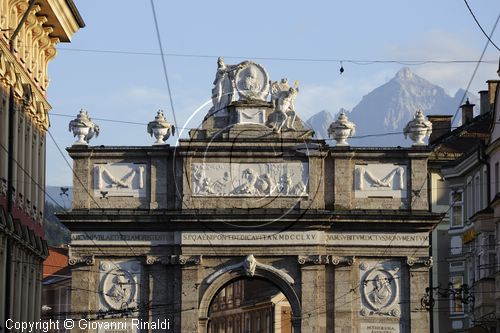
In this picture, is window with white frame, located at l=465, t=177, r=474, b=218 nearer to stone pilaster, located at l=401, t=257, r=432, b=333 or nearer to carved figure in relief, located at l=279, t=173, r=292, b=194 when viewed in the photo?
stone pilaster, located at l=401, t=257, r=432, b=333

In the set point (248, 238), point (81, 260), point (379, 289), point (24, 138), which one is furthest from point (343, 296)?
point (24, 138)

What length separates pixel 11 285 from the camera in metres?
54.6

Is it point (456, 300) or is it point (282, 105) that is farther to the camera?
point (456, 300)

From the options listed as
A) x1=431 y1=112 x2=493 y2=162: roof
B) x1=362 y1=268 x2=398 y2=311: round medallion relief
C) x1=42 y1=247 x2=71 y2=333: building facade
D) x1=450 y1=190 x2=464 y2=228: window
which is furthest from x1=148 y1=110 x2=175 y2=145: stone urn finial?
x1=42 y1=247 x2=71 y2=333: building facade

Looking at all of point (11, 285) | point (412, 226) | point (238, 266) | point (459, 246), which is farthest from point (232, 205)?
point (11, 285)

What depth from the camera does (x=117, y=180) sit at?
242ft

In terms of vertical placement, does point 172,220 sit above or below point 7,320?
above

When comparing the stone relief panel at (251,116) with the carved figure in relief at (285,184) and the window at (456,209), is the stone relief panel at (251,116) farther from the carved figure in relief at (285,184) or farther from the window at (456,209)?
the window at (456,209)

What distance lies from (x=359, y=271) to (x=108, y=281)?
→ 9979 mm

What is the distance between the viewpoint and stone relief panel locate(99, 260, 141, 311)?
73.6 meters

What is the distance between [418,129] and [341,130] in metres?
3.07

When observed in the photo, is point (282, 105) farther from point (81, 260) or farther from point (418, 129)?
point (81, 260)

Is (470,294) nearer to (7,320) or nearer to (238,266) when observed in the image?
(238,266)

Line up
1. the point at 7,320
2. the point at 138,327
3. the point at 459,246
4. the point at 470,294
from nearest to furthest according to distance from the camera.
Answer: the point at 7,320, the point at 138,327, the point at 470,294, the point at 459,246
